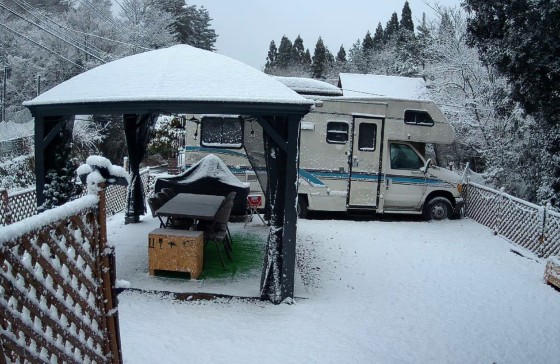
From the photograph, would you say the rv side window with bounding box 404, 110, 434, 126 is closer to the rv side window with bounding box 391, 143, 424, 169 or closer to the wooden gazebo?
the rv side window with bounding box 391, 143, 424, 169

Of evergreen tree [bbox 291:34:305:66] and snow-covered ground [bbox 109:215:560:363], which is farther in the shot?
evergreen tree [bbox 291:34:305:66]

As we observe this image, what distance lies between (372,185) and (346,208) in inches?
35.2

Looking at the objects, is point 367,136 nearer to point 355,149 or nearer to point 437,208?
point 355,149

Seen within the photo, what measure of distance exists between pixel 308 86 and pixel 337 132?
1.65 m

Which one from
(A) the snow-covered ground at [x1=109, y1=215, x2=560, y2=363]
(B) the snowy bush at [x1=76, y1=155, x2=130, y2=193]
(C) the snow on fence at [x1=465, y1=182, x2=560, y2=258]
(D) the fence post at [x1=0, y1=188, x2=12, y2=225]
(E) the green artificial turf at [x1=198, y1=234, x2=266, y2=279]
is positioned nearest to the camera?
(B) the snowy bush at [x1=76, y1=155, x2=130, y2=193]

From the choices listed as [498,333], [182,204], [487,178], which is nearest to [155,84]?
[182,204]

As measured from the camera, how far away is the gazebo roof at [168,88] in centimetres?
554

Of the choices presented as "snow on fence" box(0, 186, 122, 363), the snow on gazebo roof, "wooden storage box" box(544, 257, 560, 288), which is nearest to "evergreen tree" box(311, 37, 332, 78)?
"wooden storage box" box(544, 257, 560, 288)

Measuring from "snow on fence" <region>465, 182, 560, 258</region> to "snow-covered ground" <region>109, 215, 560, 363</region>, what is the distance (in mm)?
483

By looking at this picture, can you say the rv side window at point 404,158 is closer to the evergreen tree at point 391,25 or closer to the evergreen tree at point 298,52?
the evergreen tree at point 391,25

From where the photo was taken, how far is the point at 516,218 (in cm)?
983

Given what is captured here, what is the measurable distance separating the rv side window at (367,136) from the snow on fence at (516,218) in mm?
3208

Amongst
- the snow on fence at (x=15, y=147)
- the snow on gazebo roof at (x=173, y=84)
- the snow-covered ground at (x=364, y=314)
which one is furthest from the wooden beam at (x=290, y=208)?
the snow on fence at (x=15, y=147)

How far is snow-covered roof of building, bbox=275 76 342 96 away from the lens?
383 inches
